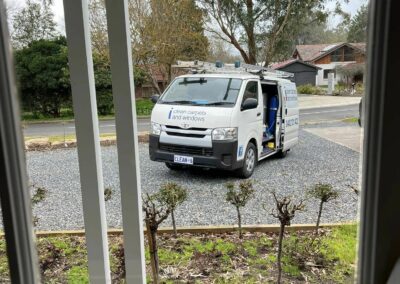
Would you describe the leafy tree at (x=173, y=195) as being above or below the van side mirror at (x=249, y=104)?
below

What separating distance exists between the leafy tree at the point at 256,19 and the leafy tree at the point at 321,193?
53cm

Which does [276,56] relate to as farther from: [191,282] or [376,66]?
[191,282]

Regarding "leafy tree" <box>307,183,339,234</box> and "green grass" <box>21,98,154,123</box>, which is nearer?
"green grass" <box>21,98,154,123</box>

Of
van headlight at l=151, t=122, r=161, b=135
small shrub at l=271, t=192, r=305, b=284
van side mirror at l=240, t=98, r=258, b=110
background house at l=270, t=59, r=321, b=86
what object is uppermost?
background house at l=270, t=59, r=321, b=86

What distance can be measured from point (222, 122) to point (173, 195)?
0.44 m

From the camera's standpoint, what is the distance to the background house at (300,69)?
3.70 ft

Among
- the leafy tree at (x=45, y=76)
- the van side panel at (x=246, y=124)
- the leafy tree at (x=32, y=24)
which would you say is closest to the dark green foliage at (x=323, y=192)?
the van side panel at (x=246, y=124)

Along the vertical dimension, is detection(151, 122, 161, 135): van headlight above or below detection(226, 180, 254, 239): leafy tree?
above

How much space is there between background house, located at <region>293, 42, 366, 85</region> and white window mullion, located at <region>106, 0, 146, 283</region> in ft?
1.98

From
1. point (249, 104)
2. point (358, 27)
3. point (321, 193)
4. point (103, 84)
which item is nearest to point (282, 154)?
point (321, 193)

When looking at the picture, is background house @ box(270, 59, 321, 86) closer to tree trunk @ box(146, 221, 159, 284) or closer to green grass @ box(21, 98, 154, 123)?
green grass @ box(21, 98, 154, 123)

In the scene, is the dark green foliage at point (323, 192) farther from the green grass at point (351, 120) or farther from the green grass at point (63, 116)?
the green grass at point (63, 116)

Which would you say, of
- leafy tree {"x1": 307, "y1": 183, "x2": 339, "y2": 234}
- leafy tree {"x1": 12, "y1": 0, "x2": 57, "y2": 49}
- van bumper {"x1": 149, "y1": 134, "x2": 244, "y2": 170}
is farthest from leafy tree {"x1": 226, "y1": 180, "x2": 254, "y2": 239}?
leafy tree {"x1": 12, "y1": 0, "x2": 57, "y2": 49}

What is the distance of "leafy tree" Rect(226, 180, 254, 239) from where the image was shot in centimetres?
130
